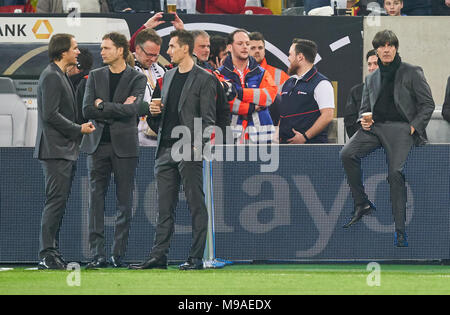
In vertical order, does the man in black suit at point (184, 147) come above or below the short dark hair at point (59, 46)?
below

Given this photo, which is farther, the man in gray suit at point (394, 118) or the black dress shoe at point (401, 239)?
the black dress shoe at point (401, 239)

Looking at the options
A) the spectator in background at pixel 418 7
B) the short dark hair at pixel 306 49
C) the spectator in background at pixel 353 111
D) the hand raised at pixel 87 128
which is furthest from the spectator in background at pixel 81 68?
the spectator in background at pixel 418 7

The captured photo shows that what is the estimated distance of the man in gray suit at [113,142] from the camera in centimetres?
882

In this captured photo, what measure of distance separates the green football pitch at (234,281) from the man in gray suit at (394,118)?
2.65ft

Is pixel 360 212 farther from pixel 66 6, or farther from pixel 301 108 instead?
pixel 66 6

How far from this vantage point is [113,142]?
28.9ft

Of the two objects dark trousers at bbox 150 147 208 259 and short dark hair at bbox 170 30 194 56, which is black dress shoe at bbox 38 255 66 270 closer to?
dark trousers at bbox 150 147 208 259

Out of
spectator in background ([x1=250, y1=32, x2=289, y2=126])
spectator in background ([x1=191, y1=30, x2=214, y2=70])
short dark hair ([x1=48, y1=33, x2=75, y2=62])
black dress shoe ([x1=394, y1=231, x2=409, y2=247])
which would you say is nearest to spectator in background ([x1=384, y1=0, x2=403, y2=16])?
spectator in background ([x1=250, y1=32, x2=289, y2=126])

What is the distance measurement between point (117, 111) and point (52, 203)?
104cm

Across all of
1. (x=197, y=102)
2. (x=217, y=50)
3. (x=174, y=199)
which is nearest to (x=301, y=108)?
(x=217, y=50)

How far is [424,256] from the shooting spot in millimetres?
9469

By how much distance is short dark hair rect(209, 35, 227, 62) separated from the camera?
1083 centimetres

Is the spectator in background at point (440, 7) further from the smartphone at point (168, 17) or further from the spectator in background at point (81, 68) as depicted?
the spectator in background at point (81, 68)

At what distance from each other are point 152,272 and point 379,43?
3171 mm
